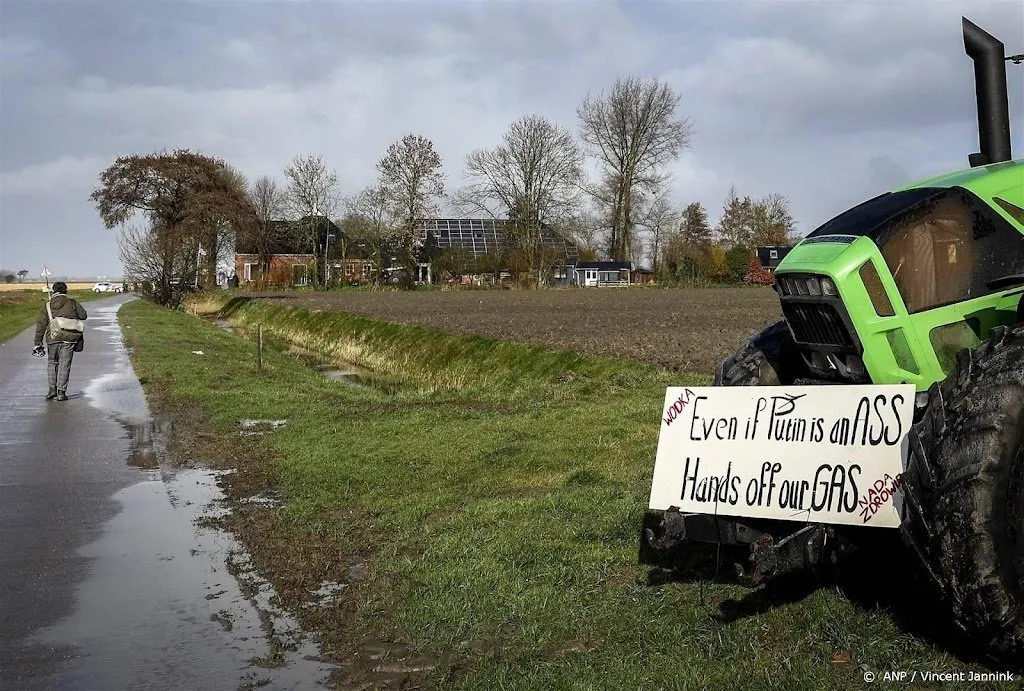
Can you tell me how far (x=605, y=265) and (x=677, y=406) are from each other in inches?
3358

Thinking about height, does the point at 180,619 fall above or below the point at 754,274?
below

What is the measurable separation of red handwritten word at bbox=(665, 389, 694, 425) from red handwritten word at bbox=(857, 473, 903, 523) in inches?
45.9

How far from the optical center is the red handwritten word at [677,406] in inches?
224

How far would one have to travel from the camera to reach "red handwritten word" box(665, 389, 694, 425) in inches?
224

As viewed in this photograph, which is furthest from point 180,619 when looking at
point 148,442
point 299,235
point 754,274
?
point 299,235

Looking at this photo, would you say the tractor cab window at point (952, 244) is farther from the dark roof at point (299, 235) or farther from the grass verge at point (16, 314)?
the dark roof at point (299, 235)

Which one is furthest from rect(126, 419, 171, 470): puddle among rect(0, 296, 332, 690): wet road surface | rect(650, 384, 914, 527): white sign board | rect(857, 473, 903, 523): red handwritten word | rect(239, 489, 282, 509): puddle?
rect(857, 473, 903, 523): red handwritten word

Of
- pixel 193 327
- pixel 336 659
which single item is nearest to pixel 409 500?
pixel 336 659

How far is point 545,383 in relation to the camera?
16438 mm

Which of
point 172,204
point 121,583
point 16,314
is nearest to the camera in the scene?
point 121,583

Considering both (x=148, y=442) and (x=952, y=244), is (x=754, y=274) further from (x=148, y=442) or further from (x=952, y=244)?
(x=952, y=244)

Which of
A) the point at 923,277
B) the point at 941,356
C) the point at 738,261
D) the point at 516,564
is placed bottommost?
the point at 516,564

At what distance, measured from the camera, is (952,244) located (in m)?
5.34

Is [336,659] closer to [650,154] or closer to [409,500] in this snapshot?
[409,500]
